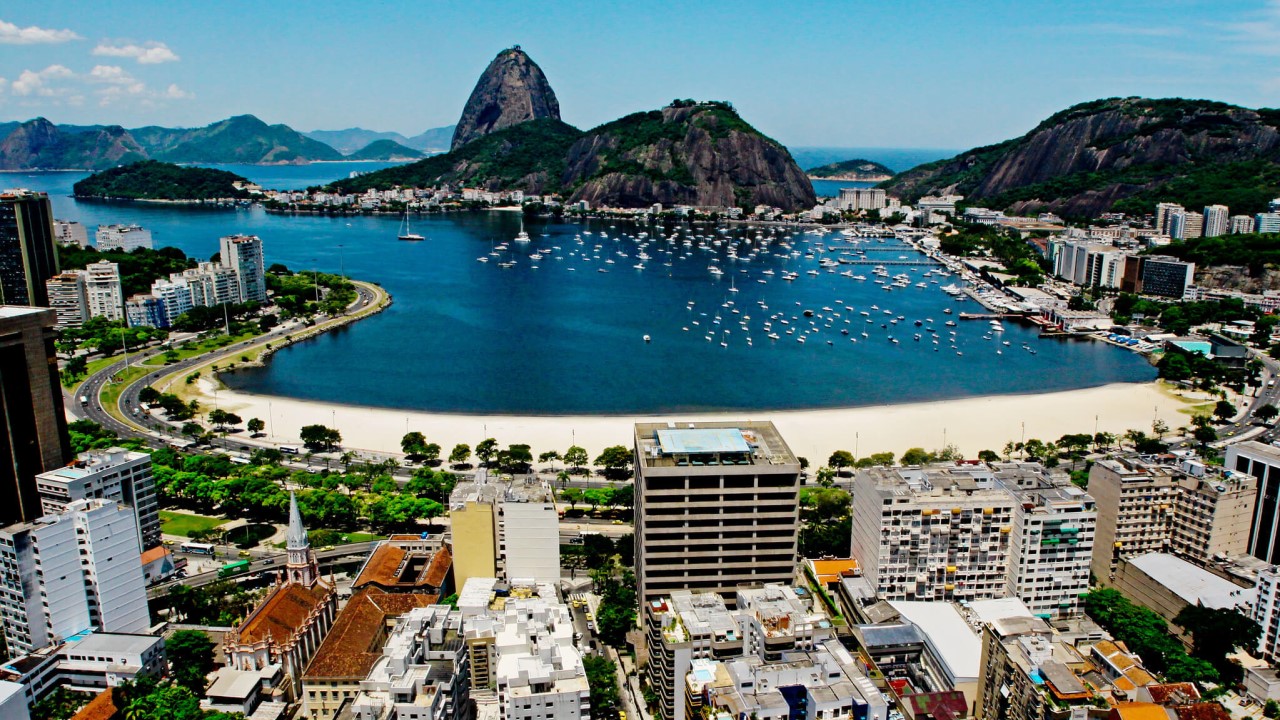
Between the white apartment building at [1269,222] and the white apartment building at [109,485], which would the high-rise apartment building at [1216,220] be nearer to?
the white apartment building at [1269,222]

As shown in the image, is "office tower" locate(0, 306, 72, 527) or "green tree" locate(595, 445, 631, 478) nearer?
"office tower" locate(0, 306, 72, 527)

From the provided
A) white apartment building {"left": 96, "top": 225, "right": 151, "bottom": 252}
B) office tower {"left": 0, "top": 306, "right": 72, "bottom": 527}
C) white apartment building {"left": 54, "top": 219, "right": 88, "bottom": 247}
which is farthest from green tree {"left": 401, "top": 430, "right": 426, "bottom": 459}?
white apartment building {"left": 54, "top": 219, "right": 88, "bottom": 247}

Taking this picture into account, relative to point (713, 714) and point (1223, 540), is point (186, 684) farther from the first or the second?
point (1223, 540)

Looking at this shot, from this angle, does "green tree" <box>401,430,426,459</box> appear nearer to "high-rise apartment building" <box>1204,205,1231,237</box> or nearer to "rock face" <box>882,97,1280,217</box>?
"high-rise apartment building" <box>1204,205,1231,237</box>

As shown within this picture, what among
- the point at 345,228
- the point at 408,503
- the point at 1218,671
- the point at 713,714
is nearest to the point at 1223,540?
the point at 1218,671

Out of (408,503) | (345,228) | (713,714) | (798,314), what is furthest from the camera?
(345,228)

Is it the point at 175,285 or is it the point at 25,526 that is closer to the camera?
the point at 25,526
